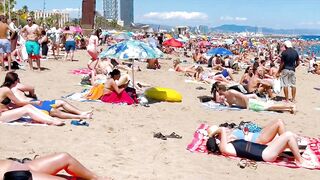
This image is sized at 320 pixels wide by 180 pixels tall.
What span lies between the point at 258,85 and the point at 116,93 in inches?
140

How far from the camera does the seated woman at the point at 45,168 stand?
310 centimetres

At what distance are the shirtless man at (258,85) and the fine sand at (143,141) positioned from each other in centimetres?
129

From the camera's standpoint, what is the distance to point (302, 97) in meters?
11.3

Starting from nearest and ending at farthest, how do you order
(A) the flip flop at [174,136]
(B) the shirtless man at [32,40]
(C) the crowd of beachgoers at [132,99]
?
(C) the crowd of beachgoers at [132,99], (A) the flip flop at [174,136], (B) the shirtless man at [32,40]

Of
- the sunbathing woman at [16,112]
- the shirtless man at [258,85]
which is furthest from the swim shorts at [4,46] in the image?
the shirtless man at [258,85]

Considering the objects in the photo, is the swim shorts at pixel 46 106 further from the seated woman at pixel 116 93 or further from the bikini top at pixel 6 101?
the seated woman at pixel 116 93

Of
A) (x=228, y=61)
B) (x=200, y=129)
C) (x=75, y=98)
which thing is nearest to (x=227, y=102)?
(x=200, y=129)

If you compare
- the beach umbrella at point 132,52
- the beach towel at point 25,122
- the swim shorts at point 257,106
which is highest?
the beach umbrella at point 132,52

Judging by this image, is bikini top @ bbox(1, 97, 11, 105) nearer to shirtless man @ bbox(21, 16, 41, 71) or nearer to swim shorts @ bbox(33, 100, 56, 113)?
swim shorts @ bbox(33, 100, 56, 113)

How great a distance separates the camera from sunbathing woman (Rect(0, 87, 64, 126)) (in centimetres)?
590

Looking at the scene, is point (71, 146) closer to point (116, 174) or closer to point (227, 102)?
point (116, 174)

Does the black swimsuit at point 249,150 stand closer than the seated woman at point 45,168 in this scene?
No

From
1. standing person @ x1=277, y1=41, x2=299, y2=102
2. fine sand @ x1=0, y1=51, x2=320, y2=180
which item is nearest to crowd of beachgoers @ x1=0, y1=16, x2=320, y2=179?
standing person @ x1=277, y1=41, x2=299, y2=102

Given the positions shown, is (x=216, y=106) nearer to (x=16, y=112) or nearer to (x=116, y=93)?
(x=116, y=93)
